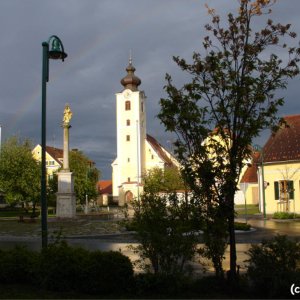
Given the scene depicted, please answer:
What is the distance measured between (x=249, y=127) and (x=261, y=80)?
0.97 meters

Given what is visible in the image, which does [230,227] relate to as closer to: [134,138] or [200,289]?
[200,289]

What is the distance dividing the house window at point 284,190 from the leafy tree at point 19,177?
26704 mm

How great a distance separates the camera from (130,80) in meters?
94.9

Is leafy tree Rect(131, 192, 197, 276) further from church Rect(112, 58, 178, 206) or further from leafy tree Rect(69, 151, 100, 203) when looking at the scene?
church Rect(112, 58, 178, 206)

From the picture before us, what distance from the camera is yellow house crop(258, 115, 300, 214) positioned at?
143 ft

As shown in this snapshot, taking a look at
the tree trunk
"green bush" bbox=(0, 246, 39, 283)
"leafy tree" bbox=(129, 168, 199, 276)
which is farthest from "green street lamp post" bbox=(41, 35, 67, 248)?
the tree trunk

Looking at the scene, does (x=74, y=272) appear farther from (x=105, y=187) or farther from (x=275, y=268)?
(x=105, y=187)

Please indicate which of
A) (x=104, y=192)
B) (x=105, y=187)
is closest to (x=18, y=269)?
(x=104, y=192)

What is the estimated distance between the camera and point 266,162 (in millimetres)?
45438

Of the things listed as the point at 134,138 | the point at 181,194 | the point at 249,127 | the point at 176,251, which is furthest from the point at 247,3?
the point at 134,138

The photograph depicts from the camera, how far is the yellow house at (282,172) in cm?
4353

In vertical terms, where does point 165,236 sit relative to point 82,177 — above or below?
below

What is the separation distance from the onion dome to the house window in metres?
54.6

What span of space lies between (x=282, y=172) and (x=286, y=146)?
252cm
